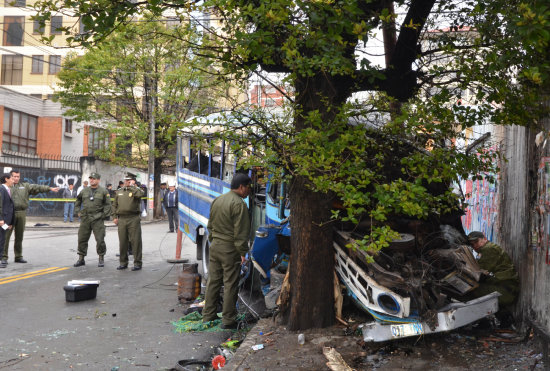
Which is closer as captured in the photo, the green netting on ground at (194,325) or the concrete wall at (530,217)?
the concrete wall at (530,217)

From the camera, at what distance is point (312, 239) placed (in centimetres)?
604

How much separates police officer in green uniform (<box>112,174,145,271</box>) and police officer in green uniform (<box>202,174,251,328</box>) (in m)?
4.77

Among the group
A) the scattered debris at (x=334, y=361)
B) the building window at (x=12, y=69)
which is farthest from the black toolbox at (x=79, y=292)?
the building window at (x=12, y=69)

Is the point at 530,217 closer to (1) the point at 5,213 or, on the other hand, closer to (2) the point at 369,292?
(2) the point at 369,292

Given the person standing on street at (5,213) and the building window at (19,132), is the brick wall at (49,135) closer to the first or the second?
the building window at (19,132)

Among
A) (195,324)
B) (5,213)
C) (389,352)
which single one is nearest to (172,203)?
(5,213)

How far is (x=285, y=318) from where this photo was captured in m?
6.43

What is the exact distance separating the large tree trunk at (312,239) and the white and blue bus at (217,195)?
45 centimetres

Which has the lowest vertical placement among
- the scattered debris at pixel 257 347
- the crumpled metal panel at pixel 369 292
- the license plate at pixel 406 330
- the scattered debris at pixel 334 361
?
the scattered debris at pixel 257 347

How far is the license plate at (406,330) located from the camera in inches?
202

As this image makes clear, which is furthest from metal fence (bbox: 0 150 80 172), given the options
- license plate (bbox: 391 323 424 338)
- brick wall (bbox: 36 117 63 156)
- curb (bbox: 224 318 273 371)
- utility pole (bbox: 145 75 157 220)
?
license plate (bbox: 391 323 424 338)

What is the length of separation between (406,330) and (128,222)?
7981 millimetres

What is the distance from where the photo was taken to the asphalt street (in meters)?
5.93

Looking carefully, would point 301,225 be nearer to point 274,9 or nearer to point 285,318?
point 285,318
